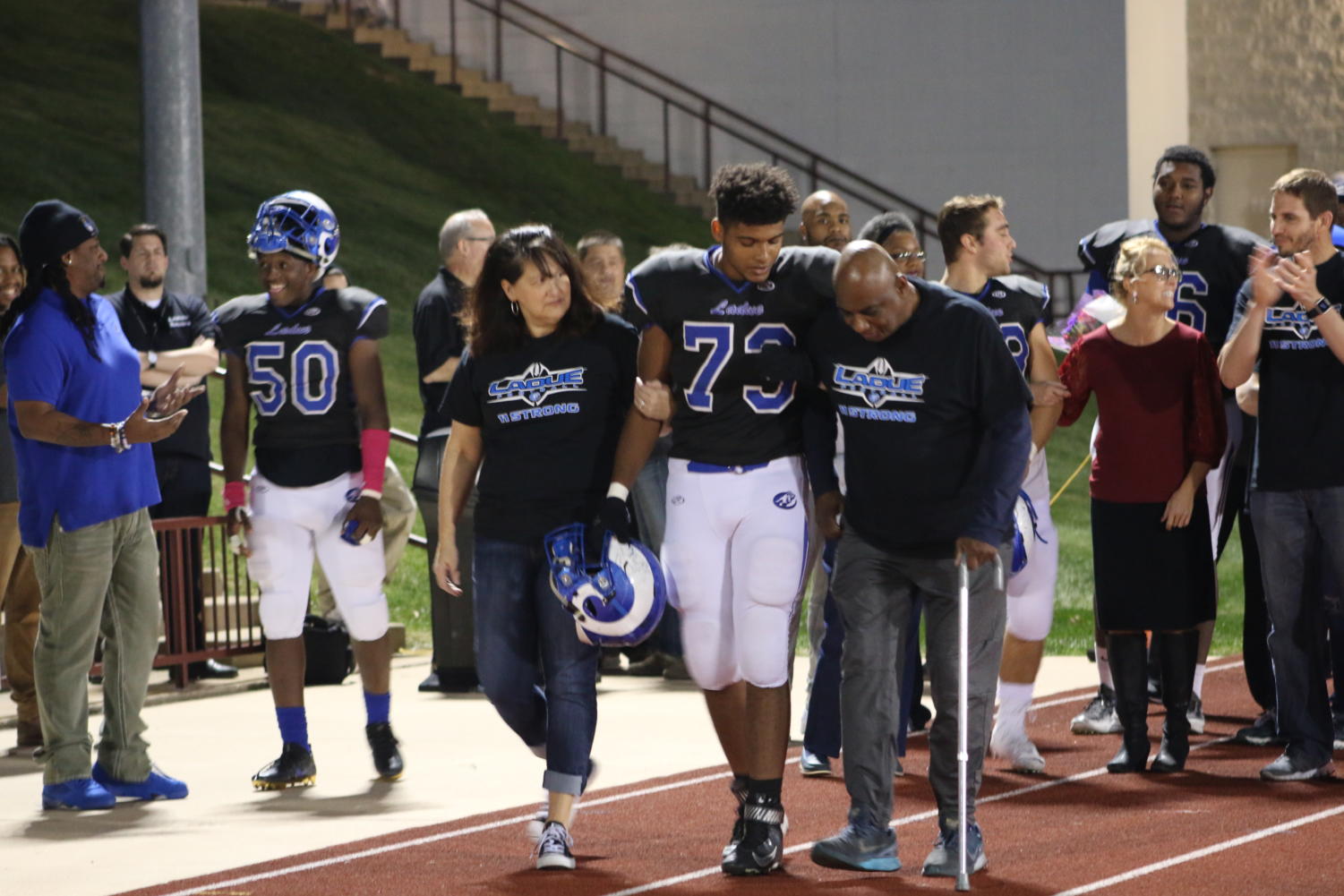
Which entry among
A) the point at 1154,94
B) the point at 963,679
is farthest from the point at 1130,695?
the point at 1154,94

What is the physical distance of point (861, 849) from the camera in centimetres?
606

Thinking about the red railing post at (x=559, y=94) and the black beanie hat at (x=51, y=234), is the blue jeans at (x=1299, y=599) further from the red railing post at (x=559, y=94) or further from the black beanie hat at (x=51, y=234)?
the red railing post at (x=559, y=94)

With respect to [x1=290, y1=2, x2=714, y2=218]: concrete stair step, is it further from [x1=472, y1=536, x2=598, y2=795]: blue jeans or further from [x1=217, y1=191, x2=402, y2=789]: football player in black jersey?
[x1=472, y1=536, x2=598, y2=795]: blue jeans

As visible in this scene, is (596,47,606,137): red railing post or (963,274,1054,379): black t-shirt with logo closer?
(963,274,1054,379): black t-shirt with logo

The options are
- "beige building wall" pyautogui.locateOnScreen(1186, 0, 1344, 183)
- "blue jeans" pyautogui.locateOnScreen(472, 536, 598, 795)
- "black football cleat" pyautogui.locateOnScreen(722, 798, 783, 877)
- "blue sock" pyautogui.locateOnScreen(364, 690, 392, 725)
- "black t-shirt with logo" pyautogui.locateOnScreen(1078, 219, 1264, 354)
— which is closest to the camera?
"black football cleat" pyautogui.locateOnScreen(722, 798, 783, 877)

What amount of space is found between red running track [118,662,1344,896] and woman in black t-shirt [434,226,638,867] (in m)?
0.32

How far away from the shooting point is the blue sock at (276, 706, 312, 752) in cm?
782


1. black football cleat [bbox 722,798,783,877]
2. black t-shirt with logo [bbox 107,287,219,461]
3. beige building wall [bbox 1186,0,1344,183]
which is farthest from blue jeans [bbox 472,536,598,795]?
beige building wall [bbox 1186,0,1344,183]

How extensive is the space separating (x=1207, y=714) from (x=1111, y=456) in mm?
1916

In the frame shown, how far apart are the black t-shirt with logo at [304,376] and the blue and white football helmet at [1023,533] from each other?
8.18 ft

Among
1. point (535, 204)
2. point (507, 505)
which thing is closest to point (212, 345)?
point (507, 505)

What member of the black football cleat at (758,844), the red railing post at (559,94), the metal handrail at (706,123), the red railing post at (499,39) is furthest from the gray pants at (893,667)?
the red railing post at (499,39)

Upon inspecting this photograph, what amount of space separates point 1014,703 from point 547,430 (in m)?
2.52

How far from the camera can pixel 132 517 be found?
758 cm
